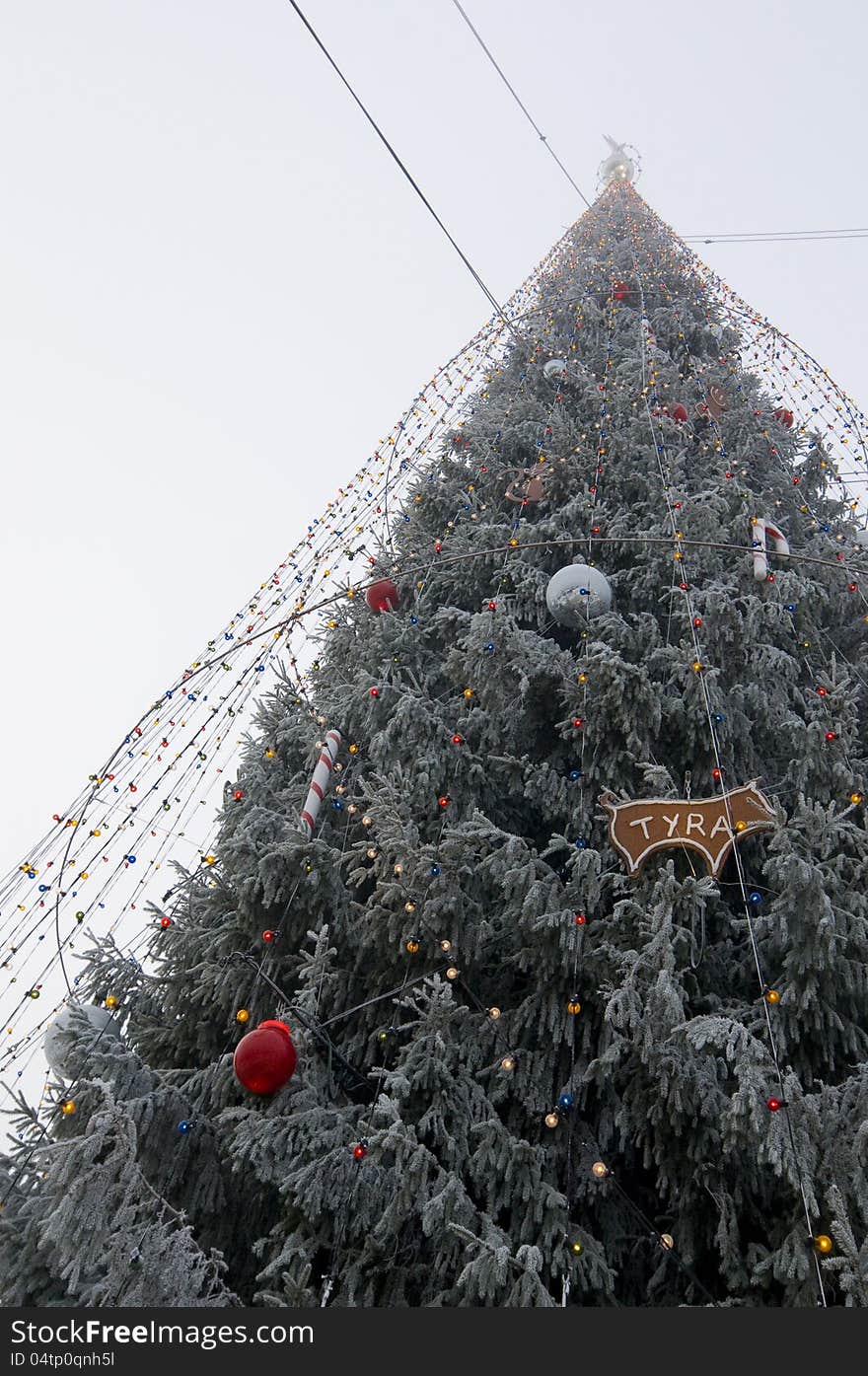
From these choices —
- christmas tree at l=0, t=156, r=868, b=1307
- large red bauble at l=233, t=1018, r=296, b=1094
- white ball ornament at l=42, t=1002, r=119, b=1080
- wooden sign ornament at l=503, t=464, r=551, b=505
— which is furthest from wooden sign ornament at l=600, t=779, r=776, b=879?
wooden sign ornament at l=503, t=464, r=551, b=505

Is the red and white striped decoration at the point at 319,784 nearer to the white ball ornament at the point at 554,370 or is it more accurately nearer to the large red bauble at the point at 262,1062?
the large red bauble at the point at 262,1062

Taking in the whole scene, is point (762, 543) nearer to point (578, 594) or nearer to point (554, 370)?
point (578, 594)

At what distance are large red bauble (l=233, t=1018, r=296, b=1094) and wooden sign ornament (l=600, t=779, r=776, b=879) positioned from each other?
1.75 metres

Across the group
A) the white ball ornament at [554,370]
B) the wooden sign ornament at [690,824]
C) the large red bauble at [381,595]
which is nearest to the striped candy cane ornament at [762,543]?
the wooden sign ornament at [690,824]

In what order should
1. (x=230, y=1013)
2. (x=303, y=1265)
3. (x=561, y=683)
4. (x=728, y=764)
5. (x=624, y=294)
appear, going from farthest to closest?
(x=624, y=294) < (x=561, y=683) < (x=728, y=764) < (x=230, y=1013) < (x=303, y=1265)

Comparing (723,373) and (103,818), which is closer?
(103,818)

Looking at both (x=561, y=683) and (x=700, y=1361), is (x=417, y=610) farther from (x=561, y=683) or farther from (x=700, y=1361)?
(x=700, y=1361)

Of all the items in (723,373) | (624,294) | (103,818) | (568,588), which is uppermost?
(624,294)

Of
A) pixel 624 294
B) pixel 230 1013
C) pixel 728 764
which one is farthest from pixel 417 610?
pixel 624 294

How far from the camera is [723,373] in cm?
825

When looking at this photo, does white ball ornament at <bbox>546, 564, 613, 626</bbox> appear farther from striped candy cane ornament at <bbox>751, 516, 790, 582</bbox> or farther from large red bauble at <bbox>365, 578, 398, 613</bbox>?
large red bauble at <bbox>365, 578, 398, 613</bbox>

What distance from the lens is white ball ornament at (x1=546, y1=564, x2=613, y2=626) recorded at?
4812 millimetres

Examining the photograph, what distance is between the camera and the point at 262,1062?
3199 millimetres

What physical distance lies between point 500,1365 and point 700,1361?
617mm
